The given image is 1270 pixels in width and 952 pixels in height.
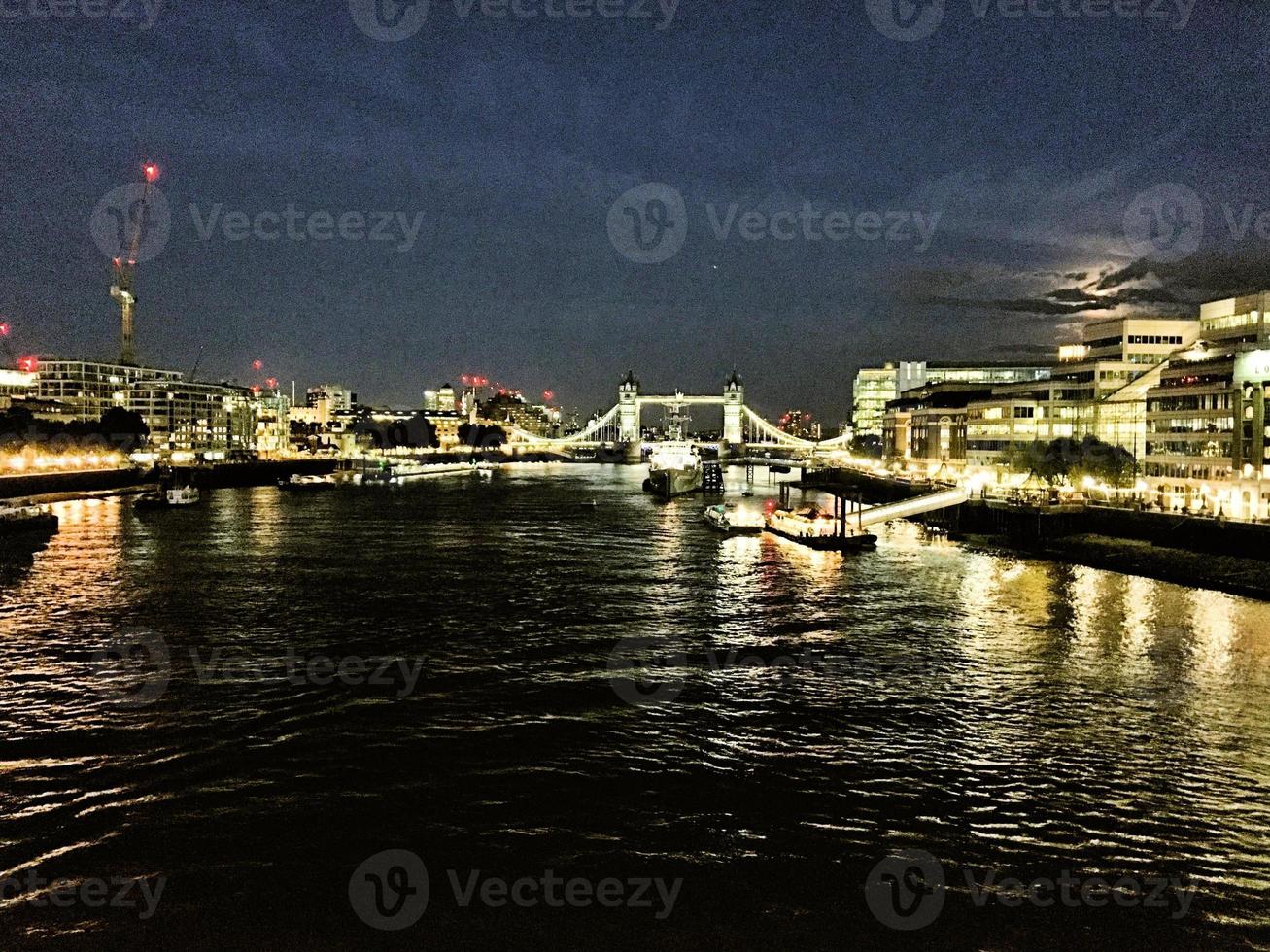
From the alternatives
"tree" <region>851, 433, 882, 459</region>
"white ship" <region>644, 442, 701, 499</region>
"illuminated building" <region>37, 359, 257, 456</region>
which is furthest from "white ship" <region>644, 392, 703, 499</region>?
"illuminated building" <region>37, 359, 257, 456</region>

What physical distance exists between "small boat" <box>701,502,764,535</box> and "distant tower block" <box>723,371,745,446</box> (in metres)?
133

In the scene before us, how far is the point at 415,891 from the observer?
32.5 feet

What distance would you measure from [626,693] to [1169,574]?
77.1 ft

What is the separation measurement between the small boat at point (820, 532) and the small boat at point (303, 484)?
5372 centimetres

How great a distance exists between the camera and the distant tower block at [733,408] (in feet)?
→ 615

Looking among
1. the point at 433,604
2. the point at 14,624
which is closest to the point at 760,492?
the point at 433,604

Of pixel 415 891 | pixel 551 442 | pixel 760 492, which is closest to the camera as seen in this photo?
pixel 415 891

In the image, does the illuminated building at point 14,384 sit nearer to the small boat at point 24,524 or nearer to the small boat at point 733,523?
the small boat at point 24,524

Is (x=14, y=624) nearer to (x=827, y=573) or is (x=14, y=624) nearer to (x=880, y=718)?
(x=880, y=718)

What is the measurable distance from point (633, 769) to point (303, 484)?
269ft

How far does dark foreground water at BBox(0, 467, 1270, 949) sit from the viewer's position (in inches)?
375

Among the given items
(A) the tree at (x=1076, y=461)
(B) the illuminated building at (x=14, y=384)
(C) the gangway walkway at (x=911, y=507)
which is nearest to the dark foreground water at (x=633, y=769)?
(C) the gangway walkway at (x=911, y=507)

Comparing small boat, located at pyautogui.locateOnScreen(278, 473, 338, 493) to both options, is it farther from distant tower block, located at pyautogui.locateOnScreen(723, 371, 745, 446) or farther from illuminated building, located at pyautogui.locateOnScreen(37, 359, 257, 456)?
distant tower block, located at pyautogui.locateOnScreen(723, 371, 745, 446)

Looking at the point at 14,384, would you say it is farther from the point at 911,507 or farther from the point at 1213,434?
the point at 1213,434
